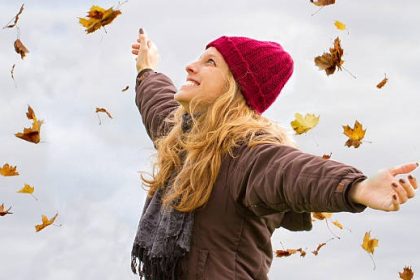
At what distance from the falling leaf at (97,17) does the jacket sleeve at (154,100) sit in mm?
444

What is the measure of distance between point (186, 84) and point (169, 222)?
68 centimetres

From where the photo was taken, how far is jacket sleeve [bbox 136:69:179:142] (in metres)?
4.74

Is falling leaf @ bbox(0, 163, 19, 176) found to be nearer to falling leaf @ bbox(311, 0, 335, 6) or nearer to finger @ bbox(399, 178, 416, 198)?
falling leaf @ bbox(311, 0, 335, 6)

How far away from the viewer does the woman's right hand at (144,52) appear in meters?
5.19

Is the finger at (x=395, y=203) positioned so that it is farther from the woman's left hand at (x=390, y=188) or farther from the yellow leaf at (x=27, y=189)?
the yellow leaf at (x=27, y=189)

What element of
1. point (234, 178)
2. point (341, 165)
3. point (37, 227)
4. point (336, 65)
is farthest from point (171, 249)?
point (336, 65)

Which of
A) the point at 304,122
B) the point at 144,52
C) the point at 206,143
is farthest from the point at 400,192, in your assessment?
the point at 144,52

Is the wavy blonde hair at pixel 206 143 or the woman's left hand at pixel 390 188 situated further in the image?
the wavy blonde hair at pixel 206 143

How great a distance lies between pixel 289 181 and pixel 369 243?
180 cm

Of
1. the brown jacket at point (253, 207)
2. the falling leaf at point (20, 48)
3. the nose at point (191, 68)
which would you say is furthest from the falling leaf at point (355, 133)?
the falling leaf at point (20, 48)

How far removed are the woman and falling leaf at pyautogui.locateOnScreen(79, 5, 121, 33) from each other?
87cm

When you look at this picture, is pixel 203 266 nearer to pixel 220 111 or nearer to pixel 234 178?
pixel 234 178

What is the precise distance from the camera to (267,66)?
13.7ft

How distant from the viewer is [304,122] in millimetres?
4949
